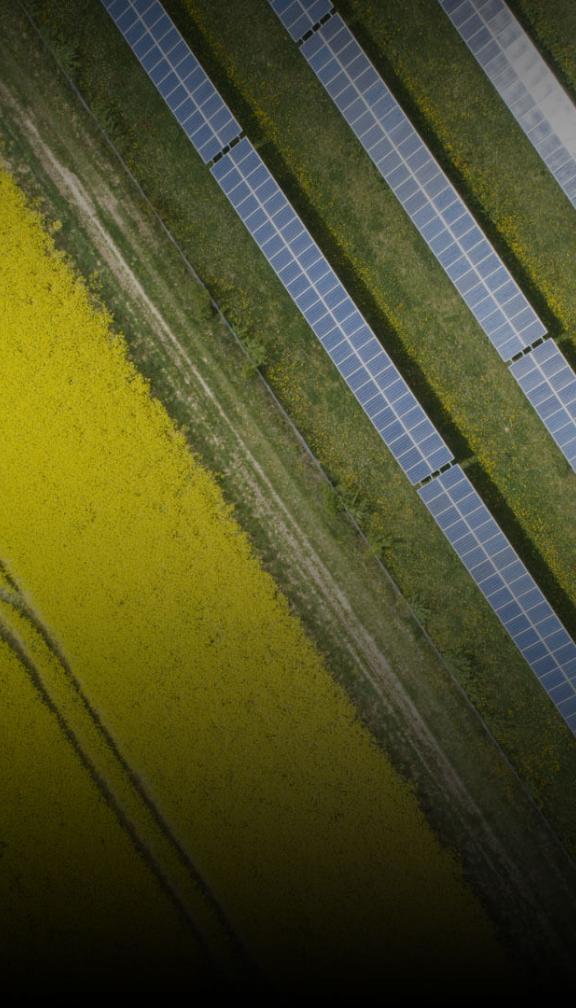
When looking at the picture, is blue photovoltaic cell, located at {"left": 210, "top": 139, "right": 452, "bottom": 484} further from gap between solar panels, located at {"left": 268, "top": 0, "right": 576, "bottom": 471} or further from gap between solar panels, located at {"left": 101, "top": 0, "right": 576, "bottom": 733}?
gap between solar panels, located at {"left": 268, "top": 0, "right": 576, "bottom": 471}

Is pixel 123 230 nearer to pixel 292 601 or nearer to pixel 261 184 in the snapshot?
pixel 261 184

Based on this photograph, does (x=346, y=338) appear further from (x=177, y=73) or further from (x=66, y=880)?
(x=66, y=880)

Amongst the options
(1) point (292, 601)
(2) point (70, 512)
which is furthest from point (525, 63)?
(2) point (70, 512)

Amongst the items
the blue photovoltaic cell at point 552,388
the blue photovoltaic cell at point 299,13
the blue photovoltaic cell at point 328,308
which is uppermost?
the blue photovoltaic cell at point 299,13

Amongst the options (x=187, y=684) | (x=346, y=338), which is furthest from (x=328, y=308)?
(x=187, y=684)

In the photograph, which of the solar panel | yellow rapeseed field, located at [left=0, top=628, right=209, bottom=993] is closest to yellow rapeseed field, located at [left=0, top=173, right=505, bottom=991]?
yellow rapeseed field, located at [left=0, top=628, right=209, bottom=993]

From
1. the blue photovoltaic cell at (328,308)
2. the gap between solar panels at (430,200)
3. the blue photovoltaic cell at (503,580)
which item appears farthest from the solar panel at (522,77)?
the blue photovoltaic cell at (503,580)

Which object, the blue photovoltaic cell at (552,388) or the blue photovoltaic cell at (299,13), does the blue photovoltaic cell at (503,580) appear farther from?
the blue photovoltaic cell at (299,13)

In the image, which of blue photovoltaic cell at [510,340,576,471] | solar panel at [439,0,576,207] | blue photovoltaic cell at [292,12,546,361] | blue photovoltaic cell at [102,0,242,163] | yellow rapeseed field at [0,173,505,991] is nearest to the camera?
solar panel at [439,0,576,207]
